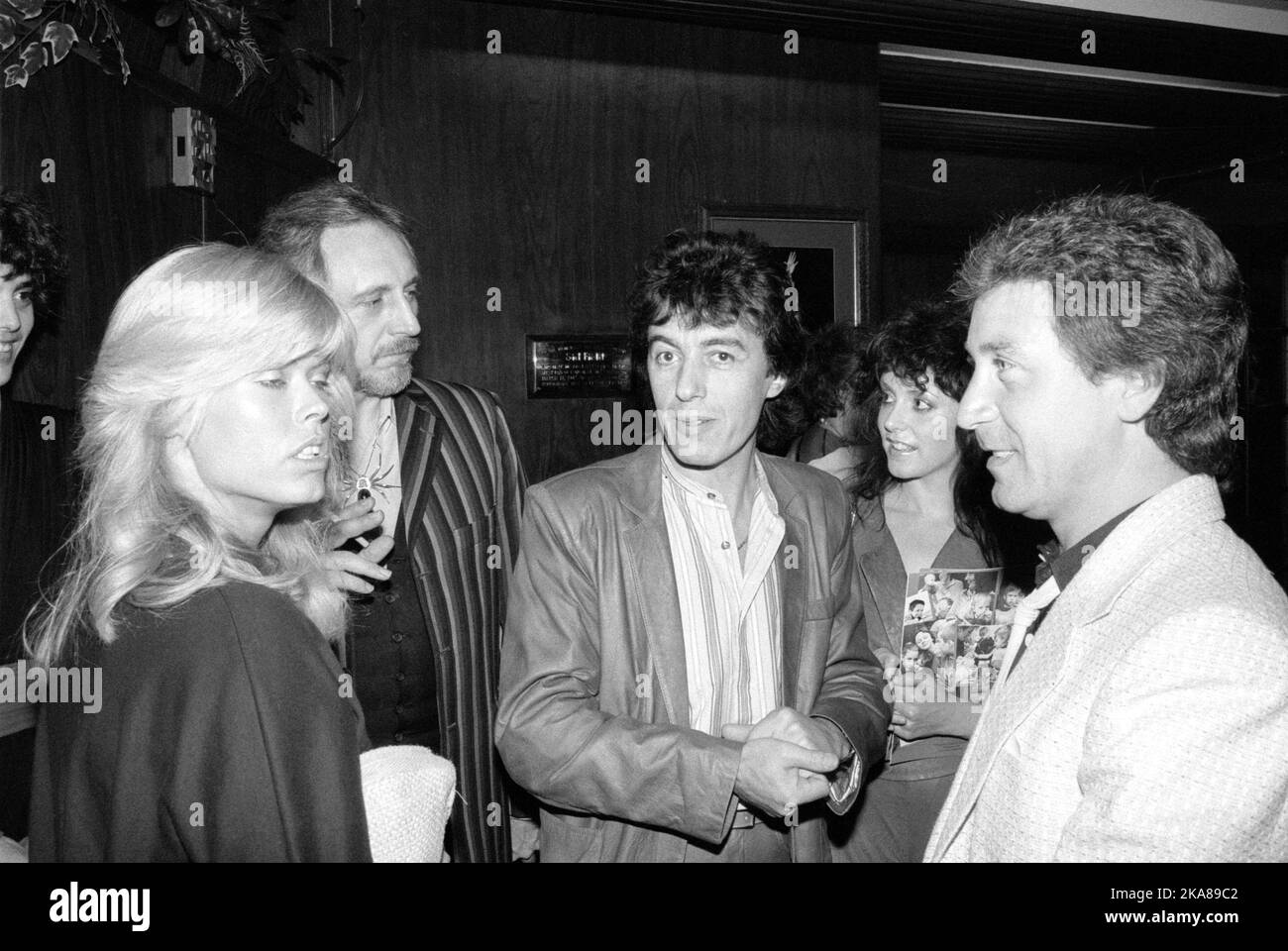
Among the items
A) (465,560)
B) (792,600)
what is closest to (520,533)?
(465,560)

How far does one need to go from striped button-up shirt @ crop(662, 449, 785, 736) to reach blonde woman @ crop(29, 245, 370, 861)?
2.54 ft

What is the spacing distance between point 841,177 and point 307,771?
13.9ft

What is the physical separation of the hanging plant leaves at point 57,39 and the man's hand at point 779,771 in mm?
2110

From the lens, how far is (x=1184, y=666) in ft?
3.87

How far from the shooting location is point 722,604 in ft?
7.04

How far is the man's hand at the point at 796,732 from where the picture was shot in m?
1.90

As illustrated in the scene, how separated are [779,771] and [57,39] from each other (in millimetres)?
2212

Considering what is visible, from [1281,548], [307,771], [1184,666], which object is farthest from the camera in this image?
[1281,548]

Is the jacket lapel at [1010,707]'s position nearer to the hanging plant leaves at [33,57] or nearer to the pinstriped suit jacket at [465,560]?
the pinstriped suit jacket at [465,560]

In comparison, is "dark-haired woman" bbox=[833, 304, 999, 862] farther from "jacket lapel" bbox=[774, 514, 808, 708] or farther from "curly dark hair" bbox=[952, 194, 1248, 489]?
"curly dark hair" bbox=[952, 194, 1248, 489]

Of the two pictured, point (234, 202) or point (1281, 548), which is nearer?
point (234, 202)

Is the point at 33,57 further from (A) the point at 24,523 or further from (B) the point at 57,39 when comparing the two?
(A) the point at 24,523
